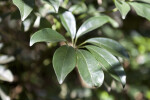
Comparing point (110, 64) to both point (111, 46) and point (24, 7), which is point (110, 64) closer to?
point (111, 46)

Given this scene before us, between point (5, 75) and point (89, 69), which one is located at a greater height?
point (89, 69)

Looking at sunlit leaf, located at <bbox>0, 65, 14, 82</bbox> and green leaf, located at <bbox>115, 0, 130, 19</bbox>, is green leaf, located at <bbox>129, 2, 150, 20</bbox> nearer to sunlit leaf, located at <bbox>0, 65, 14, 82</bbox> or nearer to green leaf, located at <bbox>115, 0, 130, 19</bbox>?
green leaf, located at <bbox>115, 0, 130, 19</bbox>

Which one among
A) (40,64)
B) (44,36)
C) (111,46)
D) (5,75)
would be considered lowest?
(40,64)

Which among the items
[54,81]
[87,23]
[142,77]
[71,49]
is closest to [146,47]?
[142,77]

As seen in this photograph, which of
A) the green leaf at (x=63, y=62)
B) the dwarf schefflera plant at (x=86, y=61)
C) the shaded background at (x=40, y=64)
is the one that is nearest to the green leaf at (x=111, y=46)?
the dwarf schefflera plant at (x=86, y=61)

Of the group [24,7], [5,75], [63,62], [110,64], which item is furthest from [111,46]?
[5,75]

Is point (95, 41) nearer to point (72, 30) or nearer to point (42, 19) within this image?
point (72, 30)
